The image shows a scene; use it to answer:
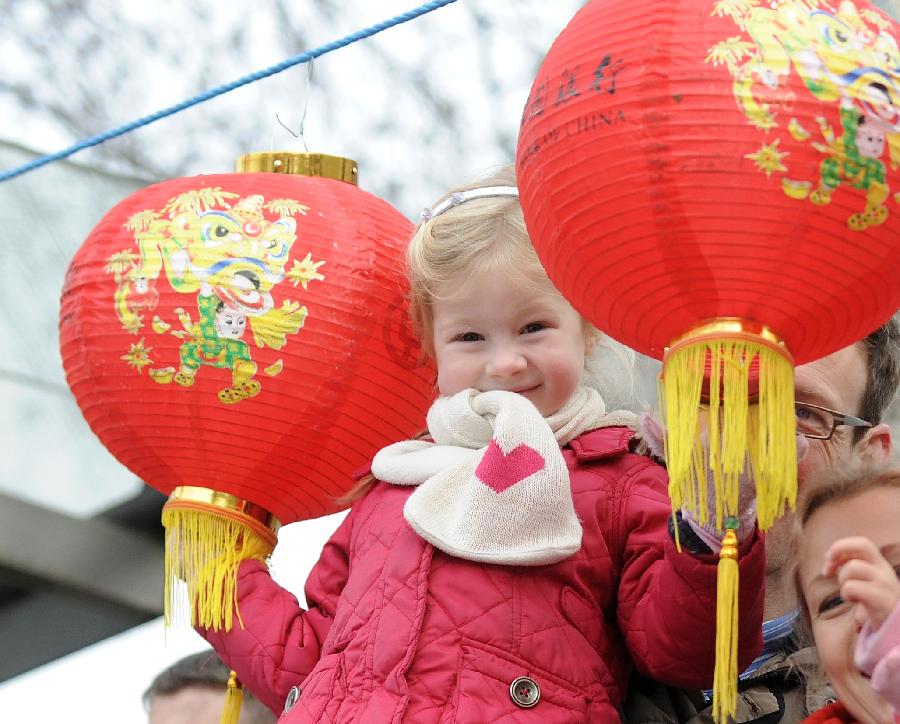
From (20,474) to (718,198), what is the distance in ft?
9.12

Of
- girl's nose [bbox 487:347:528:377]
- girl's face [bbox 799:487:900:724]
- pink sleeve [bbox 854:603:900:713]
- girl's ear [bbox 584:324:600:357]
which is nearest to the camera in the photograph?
pink sleeve [bbox 854:603:900:713]

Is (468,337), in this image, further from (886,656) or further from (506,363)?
(886,656)

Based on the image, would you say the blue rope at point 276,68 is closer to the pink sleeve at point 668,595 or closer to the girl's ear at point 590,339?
the girl's ear at point 590,339

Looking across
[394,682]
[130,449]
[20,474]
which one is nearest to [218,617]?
[130,449]

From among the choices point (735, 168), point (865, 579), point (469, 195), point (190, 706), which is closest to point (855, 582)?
point (865, 579)

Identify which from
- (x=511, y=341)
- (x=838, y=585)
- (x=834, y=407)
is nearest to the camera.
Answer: (x=838, y=585)

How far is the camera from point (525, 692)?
1438 mm

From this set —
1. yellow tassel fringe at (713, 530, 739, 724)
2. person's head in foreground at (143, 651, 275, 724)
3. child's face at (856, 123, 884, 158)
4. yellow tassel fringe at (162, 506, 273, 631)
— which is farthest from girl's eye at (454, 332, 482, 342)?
person's head in foreground at (143, 651, 275, 724)

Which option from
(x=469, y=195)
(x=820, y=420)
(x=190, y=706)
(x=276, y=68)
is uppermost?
(x=276, y=68)

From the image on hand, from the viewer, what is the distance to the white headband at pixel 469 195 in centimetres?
175

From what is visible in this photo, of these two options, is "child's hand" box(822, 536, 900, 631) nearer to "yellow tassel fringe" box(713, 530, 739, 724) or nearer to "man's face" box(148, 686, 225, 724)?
"yellow tassel fringe" box(713, 530, 739, 724)

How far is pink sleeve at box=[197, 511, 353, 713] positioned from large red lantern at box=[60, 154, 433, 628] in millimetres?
Result: 28

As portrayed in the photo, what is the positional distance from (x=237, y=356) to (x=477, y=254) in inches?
11.4

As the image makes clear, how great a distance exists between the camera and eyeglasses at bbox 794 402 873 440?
5.84 feet
